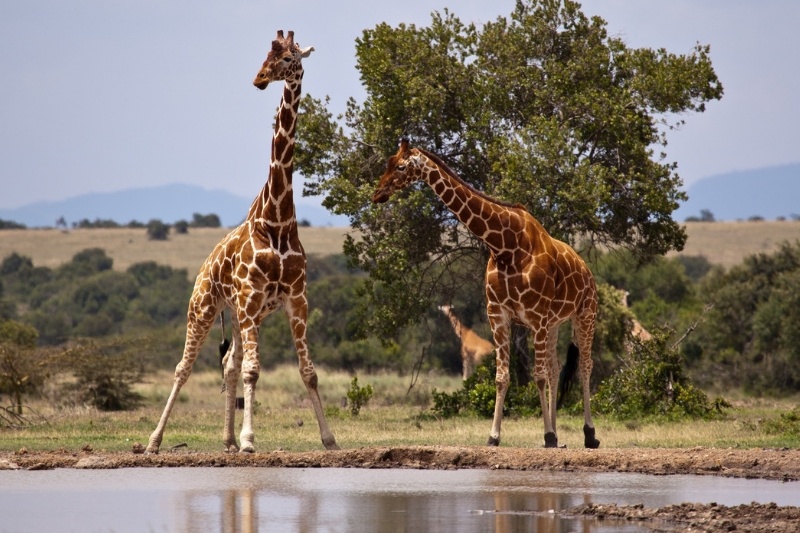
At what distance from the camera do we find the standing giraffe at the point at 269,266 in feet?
46.6

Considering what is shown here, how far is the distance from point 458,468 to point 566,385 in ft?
16.2

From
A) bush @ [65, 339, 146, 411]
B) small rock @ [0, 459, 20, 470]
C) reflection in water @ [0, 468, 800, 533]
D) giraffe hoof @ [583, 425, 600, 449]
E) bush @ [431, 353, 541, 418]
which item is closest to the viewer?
reflection in water @ [0, 468, 800, 533]

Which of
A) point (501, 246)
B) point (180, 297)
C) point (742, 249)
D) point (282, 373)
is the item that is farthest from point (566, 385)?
point (742, 249)

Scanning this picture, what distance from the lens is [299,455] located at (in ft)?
43.9

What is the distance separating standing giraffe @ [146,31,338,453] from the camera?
14219 mm

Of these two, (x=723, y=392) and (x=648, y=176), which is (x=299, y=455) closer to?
(x=648, y=176)

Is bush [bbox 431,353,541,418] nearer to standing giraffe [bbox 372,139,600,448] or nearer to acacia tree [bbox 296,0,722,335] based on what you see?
acacia tree [bbox 296,0,722,335]

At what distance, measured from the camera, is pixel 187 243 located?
8156 cm

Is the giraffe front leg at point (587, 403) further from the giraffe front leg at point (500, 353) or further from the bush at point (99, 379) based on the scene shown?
the bush at point (99, 379)

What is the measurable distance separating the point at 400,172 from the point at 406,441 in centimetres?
348

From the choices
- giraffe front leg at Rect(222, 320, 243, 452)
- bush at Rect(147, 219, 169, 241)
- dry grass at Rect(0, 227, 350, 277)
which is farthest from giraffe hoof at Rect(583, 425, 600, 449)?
bush at Rect(147, 219, 169, 241)

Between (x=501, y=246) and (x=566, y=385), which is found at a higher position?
(x=501, y=246)

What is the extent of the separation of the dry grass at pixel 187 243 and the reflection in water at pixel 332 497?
59.1 meters

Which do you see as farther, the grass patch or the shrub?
the shrub
